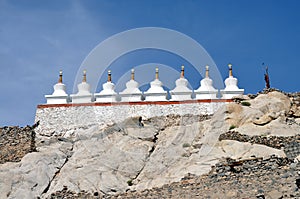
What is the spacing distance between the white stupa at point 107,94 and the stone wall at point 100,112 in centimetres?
44

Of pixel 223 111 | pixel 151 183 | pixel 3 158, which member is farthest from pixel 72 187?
pixel 223 111

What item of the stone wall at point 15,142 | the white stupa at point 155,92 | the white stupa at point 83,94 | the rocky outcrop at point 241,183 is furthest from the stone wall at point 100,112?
the rocky outcrop at point 241,183

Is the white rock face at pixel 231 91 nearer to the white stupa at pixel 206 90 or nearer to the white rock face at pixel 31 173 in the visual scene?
the white stupa at pixel 206 90

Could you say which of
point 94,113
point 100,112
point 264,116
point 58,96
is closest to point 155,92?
point 100,112

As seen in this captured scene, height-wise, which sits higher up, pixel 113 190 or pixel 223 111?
pixel 223 111

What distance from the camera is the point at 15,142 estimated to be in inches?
1144

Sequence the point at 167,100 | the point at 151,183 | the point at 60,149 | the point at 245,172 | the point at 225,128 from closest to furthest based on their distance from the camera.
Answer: the point at 245,172
the point at 151,183
the point at 225,128
the point at 60,149
the point at 167,100

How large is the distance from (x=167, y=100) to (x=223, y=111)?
16.7ft

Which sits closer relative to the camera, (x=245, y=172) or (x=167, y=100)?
(x=245, y=172)

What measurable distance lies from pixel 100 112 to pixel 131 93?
237 cm

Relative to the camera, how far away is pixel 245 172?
Answer: 17297 millimetres

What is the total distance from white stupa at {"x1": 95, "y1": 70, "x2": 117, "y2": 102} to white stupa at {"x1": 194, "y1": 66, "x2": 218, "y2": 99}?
215 inches

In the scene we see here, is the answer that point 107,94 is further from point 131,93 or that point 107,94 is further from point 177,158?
point 177,158

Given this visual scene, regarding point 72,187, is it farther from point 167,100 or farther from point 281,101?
point 281,101
